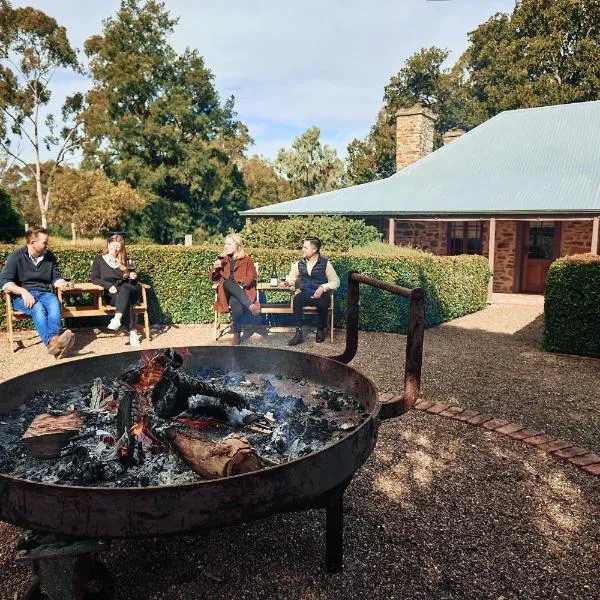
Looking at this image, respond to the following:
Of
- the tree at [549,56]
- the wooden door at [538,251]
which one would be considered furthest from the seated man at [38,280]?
the tree at [549,56]

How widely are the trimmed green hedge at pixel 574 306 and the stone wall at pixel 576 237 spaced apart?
8761 millimetres

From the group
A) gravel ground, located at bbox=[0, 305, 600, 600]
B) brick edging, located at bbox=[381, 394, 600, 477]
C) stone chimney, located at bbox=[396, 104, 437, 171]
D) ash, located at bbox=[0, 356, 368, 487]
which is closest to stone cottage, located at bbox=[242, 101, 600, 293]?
stone chimney, located at bbox=[396, 104, 437, 171]

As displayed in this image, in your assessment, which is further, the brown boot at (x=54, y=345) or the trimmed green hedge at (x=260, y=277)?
the trimmed green hedge at (x=260, y=277)

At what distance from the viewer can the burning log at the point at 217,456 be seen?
1.90m

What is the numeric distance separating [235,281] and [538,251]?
11285mm

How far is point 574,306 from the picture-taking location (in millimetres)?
6090

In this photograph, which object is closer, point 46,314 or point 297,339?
point 46,314

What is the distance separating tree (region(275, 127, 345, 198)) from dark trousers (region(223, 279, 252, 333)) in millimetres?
38950

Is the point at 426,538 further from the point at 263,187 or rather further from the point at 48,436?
the point at 263,187

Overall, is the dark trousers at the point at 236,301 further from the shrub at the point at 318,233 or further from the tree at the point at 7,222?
the tree at the point at 7,222

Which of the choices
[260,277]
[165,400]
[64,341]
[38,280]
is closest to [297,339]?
[260,277]

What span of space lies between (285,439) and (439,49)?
125ft

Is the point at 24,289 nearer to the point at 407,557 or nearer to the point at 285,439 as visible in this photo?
the point at 285,439

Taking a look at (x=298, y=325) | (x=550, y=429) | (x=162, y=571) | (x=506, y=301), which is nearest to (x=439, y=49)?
(x=506, y=301)
